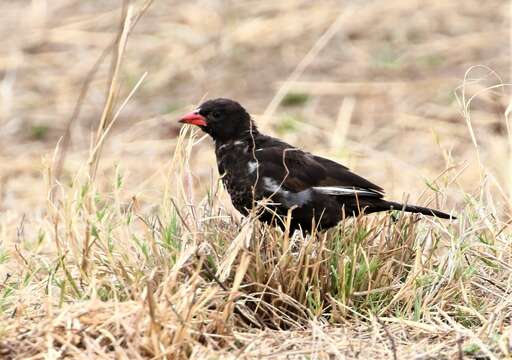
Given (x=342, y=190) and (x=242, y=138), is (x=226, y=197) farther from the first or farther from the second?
(x=342, y=190)

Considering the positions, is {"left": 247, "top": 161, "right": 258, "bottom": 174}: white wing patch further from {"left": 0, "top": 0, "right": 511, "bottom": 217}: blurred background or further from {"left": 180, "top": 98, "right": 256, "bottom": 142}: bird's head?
{"left": 0, "top": 0, "right": 511, "bottom": 217}: blurred background

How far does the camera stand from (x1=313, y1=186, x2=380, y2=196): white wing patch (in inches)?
197

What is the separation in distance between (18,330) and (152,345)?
54 cm

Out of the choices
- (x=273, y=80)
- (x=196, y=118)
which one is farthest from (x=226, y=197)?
(x=273, y=80)

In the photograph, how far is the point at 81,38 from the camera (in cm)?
1063

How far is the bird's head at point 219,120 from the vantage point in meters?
5.46

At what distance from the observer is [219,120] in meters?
5.48

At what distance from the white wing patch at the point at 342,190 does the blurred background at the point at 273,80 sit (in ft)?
8.35

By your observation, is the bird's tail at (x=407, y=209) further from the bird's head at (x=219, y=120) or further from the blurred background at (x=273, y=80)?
the blurred background at (x=273, y=80)

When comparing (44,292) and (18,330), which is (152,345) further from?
(44,292)

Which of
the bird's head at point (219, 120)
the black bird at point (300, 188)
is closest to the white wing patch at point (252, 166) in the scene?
the black bird at point (300, 188)

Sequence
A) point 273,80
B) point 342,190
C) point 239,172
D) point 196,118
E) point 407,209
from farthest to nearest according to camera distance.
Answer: point 273,80 → point 196,118 → point 239,172 → point 342,190 → point 407,209

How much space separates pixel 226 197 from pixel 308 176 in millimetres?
550

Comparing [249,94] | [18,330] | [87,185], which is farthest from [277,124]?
[18,330]
